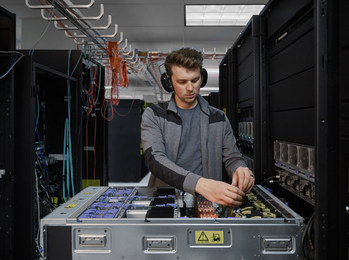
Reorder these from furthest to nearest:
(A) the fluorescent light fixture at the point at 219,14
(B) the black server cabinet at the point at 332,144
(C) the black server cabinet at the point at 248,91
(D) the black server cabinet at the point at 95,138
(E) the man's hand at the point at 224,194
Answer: (A) the fluorescent light fixture at the point at 219,14
(D) the black server cabinet at the point at 95,138
(C) the black server cabinet at the point at 248,91
(E) the man's hand at the point at 224,194
(B) the black server cabinet at the point at 332,144

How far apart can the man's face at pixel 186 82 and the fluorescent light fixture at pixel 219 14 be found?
2.58 m

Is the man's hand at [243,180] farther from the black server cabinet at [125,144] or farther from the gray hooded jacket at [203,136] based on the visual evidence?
the black server cabinet at [125,144]

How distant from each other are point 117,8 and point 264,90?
2850 millimetres

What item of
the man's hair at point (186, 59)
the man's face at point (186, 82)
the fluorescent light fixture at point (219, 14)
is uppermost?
the fluorescent light fixture at point (219, 14)

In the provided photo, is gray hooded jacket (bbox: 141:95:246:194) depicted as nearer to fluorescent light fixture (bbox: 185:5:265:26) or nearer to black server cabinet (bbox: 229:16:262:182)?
black server cabinet (bbox: 229:16:262:182)

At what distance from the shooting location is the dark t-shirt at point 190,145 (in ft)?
4.82

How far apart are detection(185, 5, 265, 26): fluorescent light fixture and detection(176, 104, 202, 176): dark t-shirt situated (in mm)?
2567

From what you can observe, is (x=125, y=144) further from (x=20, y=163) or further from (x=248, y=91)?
(x=248, y=91)

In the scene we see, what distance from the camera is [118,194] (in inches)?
40.5

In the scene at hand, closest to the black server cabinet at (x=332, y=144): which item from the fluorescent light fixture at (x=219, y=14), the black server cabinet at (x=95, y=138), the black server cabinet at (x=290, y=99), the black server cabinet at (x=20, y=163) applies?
the black server cabinet at (x=290, y=99)

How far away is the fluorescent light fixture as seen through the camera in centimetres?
368

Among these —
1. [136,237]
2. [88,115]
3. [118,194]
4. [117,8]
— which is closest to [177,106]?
[118,194]

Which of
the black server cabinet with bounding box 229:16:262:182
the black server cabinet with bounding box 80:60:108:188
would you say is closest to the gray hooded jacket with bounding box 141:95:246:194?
the black server cabinet with bounding box 229:16:262:182

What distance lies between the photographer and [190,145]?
57.9 inches
